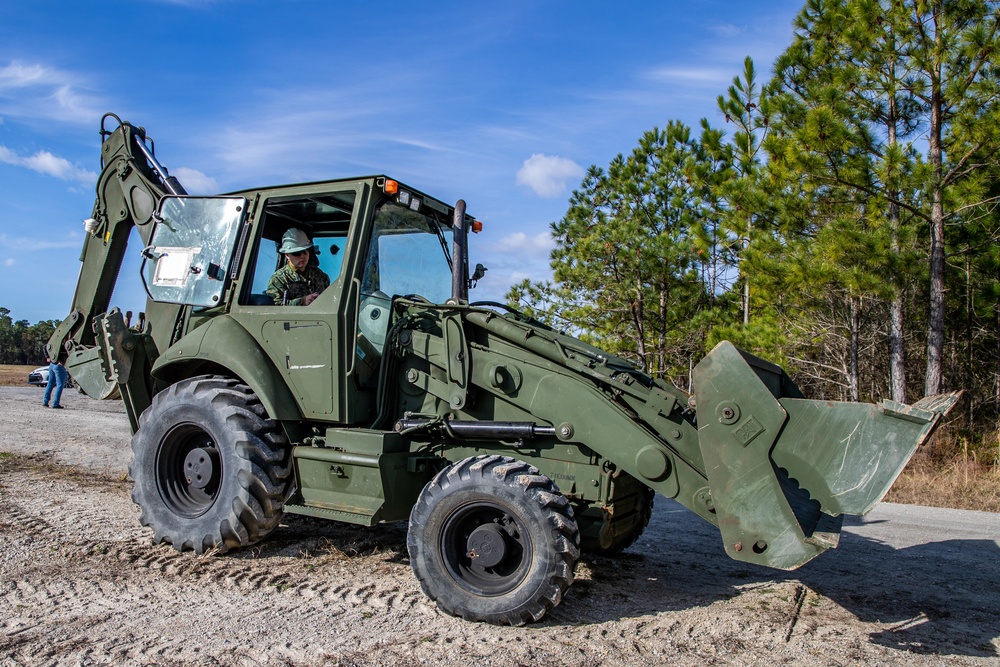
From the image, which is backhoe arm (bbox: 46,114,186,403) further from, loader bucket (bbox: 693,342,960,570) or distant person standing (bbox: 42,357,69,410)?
distant person standing (bbox: 42,357,69,410)

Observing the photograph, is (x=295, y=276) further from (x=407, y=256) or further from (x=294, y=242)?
(x=407, y=256)

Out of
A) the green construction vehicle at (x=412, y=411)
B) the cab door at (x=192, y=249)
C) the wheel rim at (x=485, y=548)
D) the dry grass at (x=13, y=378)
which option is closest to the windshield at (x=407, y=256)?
the green construction vehicle at (x=412, y=411)

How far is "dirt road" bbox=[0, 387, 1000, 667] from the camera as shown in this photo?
3.94 meters

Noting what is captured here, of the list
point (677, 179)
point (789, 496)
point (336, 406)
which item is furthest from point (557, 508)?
point (677, 179)

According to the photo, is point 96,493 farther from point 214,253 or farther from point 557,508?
point 557,508

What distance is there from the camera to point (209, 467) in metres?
5.67

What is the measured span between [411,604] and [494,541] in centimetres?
68

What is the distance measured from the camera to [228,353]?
5.54 meters

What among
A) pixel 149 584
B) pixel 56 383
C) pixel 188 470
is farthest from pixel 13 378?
pixel 149 584

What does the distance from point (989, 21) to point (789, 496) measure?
376 inches

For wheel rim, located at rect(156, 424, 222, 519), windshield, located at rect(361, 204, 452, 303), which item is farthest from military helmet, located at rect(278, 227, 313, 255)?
wheel rim, located at rect(156, 424, 222, 519)

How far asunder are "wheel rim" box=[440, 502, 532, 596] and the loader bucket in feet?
3.90

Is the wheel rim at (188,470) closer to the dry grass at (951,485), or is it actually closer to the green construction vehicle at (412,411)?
the green construction vehicle at (412,411)

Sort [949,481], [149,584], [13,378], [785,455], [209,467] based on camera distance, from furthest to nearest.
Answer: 1. [13,378]
2. [949,481]
3. [209,467]
4. [149,584]
5. [785,455]
